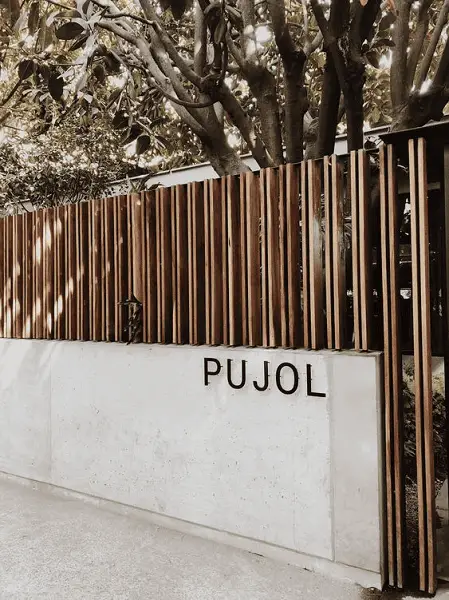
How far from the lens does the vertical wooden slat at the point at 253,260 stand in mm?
3549

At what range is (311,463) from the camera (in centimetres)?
319

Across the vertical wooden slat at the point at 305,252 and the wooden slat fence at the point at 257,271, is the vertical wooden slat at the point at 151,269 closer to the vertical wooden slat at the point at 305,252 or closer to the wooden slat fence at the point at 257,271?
the wooden slat fence at the point at 257,271

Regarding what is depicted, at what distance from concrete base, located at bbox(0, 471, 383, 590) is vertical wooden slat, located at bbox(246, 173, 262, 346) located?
137 centimetres

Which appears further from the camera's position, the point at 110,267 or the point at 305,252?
the point at 110,267

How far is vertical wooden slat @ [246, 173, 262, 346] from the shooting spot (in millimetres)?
3549

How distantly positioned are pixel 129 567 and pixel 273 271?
2176mm

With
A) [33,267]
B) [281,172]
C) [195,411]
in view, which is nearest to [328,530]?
[195,411]

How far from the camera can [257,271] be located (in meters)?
3.56

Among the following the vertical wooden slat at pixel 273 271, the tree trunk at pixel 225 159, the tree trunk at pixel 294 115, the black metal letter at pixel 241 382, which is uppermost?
the tree trunk at pixel 294 115

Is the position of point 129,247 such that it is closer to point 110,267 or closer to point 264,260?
point 110,267

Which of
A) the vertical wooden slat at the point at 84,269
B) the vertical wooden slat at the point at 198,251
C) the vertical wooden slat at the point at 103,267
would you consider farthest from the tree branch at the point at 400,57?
the vertical wooden slat at the point at 84,269

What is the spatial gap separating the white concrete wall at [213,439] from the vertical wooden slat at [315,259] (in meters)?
0.21

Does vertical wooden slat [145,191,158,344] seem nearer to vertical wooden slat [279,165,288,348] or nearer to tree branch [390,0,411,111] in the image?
vertical wooden slat [279,165,288,348]

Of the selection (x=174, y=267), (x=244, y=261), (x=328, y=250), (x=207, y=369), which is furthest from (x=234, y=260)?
(x=207, y=369)
